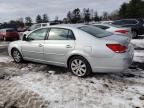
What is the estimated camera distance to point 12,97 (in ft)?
17.1

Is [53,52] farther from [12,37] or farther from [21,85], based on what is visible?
[12,37]

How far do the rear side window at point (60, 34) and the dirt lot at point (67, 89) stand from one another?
108 cm

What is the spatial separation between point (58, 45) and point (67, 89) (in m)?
1.67

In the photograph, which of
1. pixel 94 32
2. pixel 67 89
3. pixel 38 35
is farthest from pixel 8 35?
pixel 67 89

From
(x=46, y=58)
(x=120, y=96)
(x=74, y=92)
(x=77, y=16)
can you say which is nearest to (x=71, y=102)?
(x=74, y=92)

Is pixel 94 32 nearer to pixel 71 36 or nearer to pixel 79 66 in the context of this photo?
pixel 71 36

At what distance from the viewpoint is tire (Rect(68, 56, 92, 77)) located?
6357 mm

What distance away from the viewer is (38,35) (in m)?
7.67

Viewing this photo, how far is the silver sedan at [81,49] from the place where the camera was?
19.5ft

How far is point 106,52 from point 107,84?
0.81 meters

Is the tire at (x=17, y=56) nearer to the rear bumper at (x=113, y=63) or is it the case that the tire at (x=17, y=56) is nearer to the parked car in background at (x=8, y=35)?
the rear bumper at (x=113, y=63)

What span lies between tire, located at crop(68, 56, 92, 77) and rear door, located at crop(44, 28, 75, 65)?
0.86 feet

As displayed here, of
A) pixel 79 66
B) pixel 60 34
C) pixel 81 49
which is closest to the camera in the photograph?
pixel 81 49

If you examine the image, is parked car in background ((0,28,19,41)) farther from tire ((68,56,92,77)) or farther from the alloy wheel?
the alloy wheel
